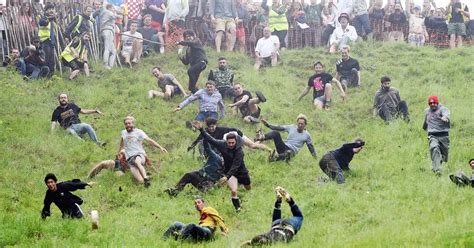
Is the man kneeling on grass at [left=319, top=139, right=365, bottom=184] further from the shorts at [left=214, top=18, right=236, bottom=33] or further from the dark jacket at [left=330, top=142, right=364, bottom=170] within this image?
the shorts at [left=214, top=18, right=236, bottom=33]

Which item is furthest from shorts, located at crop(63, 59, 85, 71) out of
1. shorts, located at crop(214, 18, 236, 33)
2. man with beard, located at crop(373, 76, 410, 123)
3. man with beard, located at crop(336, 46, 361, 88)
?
man with beard, located at crop(373, 76, 410, 123)

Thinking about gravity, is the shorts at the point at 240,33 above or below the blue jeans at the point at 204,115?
above

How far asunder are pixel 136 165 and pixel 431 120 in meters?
6.34

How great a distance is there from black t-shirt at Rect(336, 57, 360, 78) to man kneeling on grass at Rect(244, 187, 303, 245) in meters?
11.5

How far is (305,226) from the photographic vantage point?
14.6 m

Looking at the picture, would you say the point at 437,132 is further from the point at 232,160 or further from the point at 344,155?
the point at 232,160

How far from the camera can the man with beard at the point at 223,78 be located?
22.8 m

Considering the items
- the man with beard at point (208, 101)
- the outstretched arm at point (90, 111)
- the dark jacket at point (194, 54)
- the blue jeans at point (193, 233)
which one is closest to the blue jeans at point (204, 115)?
the man with beard at point (208, 101)

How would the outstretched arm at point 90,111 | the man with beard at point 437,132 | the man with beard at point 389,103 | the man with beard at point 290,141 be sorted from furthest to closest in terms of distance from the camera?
the man with beard at point 389,103 → the outstretched arm at point 90,111 → the man with beard at point 290,141 → the man with beard at point 437,132

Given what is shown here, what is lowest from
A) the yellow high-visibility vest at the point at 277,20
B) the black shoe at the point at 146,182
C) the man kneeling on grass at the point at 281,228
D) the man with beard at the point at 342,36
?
the black shoe at the point at 146,182

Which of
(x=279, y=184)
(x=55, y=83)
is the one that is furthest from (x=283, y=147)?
(x=55, y=83)

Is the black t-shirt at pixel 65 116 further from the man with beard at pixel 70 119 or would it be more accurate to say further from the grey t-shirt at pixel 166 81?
the grey t-shirt at pixel 166 81

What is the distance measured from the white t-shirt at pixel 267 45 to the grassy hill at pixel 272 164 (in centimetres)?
56

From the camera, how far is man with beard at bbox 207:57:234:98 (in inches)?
897
